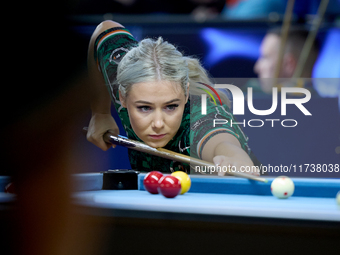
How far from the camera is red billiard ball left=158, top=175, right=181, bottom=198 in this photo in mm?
1464

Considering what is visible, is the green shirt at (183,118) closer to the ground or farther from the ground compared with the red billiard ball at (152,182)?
farther from the ground

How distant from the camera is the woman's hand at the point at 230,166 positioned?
1.82 metres

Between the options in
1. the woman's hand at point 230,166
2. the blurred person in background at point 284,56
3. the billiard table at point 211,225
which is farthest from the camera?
the blurred person in background at point 284,56

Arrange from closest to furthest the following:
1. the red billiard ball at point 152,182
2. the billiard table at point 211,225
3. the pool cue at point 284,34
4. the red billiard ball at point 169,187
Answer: the billiard table at point 211,225 → the red billiard ball at point 169,187 → the red billiard ball at point 152,182 → the pool cue at point 284,34

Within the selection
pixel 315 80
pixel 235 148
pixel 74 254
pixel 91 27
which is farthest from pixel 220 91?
pixel 74 254

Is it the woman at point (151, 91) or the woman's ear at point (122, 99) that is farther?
the woman's ear at point (122, 99)

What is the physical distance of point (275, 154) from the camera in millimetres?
3289

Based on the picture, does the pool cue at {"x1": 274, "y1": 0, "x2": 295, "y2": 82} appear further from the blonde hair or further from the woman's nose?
the woman's nose

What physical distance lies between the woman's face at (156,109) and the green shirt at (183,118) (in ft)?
0.17

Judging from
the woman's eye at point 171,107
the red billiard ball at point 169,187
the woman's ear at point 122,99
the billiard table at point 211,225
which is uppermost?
the woman's ear at point 122,99

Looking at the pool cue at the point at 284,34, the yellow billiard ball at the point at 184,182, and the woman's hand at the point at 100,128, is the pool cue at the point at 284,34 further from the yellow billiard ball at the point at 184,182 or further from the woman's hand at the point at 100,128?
the yellow billiard ball at the point at 184,182

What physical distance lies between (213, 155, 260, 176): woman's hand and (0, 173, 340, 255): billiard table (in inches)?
17.9

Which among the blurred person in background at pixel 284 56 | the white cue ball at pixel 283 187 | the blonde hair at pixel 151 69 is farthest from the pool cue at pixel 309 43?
the white cue ball at pixel 283 187

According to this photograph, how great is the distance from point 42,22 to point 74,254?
25.2 inches
